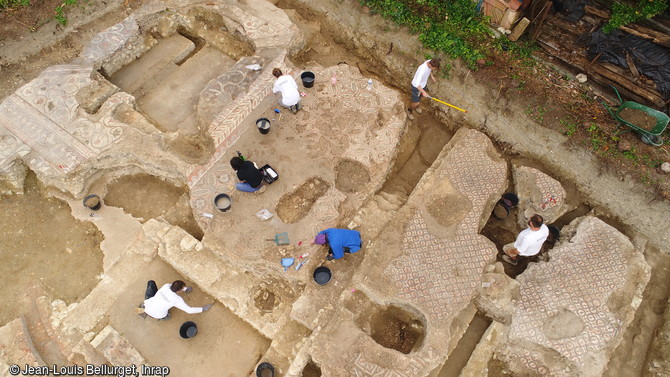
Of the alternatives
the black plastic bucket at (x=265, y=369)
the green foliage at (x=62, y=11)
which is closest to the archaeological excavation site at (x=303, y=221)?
the black plastic bucket at (x=265, y=369)

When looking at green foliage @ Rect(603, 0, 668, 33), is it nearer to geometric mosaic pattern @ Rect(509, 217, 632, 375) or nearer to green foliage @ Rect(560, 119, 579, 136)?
green foliage @ Rect(560, 119, 579, 136)

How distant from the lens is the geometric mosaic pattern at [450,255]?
21.0 ft

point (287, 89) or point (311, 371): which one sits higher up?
point (287, 89)

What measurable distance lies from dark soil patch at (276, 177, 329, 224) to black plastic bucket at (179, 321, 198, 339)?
2.30m

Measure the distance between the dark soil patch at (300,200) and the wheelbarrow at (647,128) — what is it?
18.7ft

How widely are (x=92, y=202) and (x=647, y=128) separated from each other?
1047 centimetres

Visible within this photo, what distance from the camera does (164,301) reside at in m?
6.31

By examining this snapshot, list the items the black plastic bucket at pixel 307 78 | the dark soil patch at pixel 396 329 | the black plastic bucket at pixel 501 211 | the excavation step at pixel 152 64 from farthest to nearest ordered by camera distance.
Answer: the excavation step at pixel 152 64 → the black plastic bucket at pixel 307 78 → the black plastic bucket at pixel 501 211 → the dark soil patch at pixel 396 329

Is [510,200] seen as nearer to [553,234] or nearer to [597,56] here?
[553,234]

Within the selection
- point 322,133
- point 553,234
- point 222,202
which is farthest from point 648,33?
point 222,202

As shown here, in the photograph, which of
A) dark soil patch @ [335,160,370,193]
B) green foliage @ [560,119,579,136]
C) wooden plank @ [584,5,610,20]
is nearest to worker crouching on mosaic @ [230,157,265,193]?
dark soil patch @ [335,160,370,193]

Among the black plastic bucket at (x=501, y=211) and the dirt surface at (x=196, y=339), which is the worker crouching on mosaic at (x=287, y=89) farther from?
the black plastic bucket at (x=501, y=211)

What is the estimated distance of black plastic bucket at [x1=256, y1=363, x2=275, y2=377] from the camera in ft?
20.8

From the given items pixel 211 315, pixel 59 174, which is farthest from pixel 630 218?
pixel 59 174
